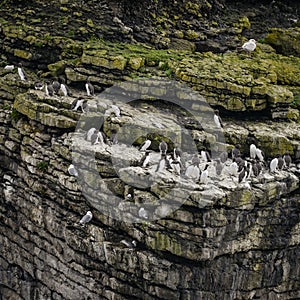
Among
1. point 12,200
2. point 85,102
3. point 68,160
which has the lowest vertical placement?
point 12,200

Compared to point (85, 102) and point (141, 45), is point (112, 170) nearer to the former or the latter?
point (85, 102)

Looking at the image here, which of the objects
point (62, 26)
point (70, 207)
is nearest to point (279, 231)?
point (70, 207)

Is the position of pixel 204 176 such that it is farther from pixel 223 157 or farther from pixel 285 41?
pixel 285 41

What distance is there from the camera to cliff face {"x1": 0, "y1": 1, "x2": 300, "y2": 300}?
53.5 feet

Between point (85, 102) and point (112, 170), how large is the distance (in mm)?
3185

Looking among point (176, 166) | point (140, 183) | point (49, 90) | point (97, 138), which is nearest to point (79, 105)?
point (49, 90)

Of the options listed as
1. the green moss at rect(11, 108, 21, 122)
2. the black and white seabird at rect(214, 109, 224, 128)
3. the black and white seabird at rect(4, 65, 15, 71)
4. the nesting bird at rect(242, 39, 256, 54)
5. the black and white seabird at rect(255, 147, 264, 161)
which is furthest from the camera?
the nesting bird at rect(242, 39, 256, 54)

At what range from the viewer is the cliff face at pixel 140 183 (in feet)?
53.5

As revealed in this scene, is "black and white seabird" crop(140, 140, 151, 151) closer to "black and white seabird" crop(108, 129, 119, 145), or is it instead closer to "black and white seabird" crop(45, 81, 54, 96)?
"black and white seabird" crop(108, 129, 119, 145)

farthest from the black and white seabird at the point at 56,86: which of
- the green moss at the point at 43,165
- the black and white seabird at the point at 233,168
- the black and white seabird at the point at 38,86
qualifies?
the black and white seabird at the point at 233,168

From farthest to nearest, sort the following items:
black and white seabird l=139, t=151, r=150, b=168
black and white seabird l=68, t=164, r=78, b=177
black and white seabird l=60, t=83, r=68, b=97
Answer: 1. black and white seabird l=60, t=83, r=68, b=97
2. black and white seabird l=68, t=164, r=78, b=177
3. black and white seabird l=139, t=151, r=150, b=168

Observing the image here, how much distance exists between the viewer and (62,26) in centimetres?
2414

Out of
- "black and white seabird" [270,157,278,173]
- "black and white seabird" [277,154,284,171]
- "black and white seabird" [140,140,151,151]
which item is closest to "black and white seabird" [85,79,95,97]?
"black and white seabird" [140,140,151,151]

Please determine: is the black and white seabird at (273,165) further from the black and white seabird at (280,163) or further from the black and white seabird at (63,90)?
the black and white seabird at (63,90)
